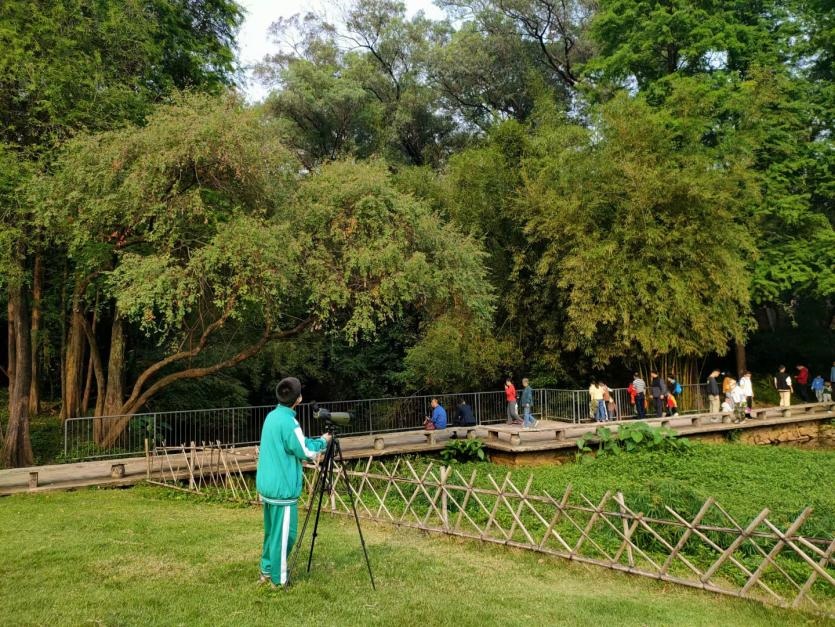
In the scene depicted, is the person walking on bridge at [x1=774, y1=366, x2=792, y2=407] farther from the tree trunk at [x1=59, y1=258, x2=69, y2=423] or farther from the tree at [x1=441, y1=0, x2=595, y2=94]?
the tree trunk at [x1=59, y1=258, x2=69, y2=423]

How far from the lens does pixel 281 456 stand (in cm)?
631

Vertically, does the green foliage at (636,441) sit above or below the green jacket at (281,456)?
below

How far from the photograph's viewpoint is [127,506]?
34.9 feet

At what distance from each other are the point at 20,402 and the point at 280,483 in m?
12.1

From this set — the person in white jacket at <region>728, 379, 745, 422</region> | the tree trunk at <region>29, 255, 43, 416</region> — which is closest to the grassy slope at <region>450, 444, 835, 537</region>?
the person in white jacket at <region>728, 379, 745, 422</region>

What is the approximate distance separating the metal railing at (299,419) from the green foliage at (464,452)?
12.3 feet

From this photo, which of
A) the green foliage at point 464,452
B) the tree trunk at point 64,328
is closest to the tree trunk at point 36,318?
the tree trunk at point 64,328

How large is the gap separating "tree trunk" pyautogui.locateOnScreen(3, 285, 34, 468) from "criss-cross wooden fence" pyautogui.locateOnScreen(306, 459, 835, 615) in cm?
884

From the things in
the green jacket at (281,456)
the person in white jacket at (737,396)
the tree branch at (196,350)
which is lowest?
the person in white jacket at (737,396)

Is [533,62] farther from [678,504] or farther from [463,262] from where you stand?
[678,504]

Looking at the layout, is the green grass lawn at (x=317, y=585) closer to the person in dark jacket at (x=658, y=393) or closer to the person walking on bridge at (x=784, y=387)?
the person in dark jacket at (x=658, y=393)

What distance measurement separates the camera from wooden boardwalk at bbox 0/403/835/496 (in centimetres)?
1256

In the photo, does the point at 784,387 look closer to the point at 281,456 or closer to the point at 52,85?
the point at 281,456

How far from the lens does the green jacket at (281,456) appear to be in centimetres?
626
